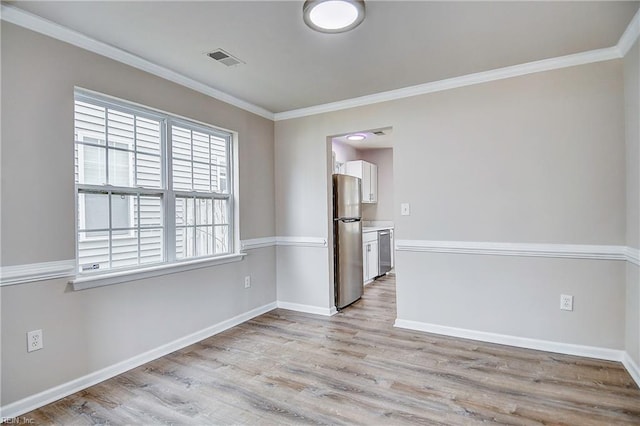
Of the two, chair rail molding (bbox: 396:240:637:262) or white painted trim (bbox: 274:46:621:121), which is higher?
white painted trim (bbox: 274:46:621:121)

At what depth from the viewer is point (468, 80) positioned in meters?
3.11

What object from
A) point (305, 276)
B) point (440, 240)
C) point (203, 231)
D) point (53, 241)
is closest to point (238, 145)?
point (203, 231)

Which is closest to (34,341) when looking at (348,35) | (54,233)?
(54,233)

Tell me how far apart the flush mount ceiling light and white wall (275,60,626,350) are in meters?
1.50

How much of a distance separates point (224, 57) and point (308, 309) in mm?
2813

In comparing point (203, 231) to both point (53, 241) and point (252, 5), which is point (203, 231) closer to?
point (53, 241)

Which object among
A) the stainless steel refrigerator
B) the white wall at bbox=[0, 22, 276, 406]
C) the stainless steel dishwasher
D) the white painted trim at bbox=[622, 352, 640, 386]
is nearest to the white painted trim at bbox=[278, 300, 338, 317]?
the stainless steel refrigerator

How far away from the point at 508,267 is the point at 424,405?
1.52 meters

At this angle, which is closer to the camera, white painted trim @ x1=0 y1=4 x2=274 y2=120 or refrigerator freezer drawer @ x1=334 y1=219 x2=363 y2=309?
white painted trim @ x1=0 y1=4 x2=274 y2=120

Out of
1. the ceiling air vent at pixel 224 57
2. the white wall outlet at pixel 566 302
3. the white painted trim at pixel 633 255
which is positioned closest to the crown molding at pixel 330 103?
the ceiling air vent at pixel 224 57

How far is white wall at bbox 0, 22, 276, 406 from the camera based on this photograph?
202 centimetres

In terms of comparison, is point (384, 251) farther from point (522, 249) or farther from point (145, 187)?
point (145, 187)

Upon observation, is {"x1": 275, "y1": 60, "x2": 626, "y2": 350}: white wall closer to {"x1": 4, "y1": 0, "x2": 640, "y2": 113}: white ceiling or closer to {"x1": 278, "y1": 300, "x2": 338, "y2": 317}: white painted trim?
{"x1": 4, "y1": 0, "x2": 640, "y2": 113}: white ceiling

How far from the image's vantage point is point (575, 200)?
2.73m
